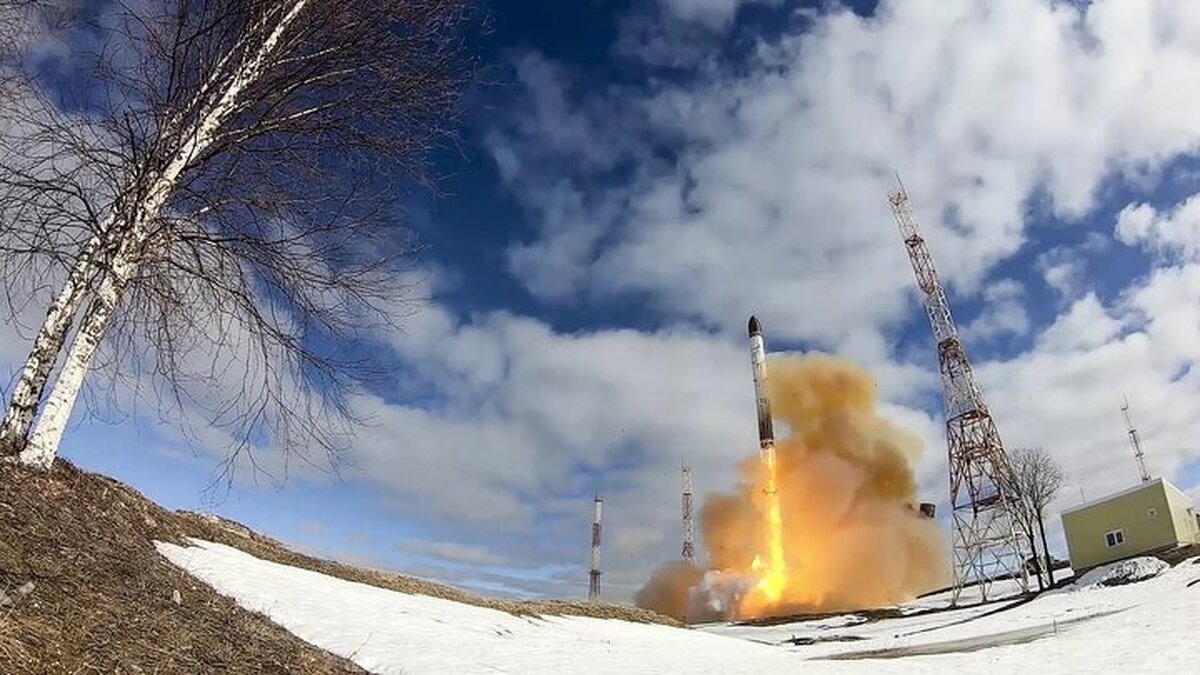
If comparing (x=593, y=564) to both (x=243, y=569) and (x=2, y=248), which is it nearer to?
(x=243, y=569)

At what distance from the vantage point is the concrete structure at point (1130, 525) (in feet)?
151

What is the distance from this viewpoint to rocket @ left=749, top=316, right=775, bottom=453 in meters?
79.6

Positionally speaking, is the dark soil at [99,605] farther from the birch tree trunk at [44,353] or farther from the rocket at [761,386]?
the rocket at [761,386]

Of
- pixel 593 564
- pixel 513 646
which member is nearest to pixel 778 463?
pixel 593 564

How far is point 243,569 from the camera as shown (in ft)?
49.7

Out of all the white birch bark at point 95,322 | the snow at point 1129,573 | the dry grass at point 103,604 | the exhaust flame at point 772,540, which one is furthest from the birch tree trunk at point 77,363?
the exhaust flame at point 772,540

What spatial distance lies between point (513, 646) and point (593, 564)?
285ft

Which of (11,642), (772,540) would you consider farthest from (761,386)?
(11,642)

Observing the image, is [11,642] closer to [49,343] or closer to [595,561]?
[49,343]

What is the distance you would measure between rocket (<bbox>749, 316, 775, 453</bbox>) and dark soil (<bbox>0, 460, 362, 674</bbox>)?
73135 millimetres

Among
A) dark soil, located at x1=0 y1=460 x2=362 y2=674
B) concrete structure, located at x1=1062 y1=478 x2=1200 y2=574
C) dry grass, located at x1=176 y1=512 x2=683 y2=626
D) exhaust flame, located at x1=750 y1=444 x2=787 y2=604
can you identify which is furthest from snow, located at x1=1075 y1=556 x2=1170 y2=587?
dark soil, located at x1=0 y1=460 x2=362 y2=674

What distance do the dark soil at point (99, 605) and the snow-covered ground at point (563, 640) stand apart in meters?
2.35

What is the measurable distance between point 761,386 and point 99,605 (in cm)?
7895

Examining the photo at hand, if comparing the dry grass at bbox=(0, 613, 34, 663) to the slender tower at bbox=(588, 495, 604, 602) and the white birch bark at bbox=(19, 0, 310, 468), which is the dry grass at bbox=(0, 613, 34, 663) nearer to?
the white birch bark at bbox=(19, 0, 310, 468)
